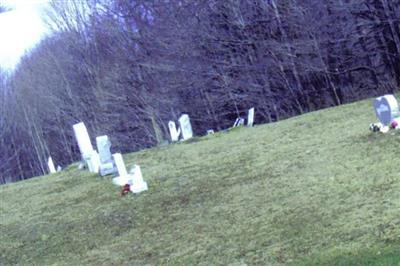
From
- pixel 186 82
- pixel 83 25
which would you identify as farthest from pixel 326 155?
pixel 83 25

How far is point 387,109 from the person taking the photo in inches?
342

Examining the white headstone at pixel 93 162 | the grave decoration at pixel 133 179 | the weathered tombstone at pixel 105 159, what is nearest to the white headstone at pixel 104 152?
the weathered tombstone at pixel 105 159

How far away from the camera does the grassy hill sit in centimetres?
577

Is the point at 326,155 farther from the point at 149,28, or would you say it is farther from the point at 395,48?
the point at 149,28

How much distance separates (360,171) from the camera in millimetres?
7324

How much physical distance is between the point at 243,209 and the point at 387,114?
2.75 meters

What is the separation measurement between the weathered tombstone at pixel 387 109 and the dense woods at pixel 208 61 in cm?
1119

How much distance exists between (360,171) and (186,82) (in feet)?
70.2

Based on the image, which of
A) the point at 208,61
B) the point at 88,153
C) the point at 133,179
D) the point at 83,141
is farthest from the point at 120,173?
the point at 208,61

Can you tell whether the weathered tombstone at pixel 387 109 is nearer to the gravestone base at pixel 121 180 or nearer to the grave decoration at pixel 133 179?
the grave decoration at pixel 133 179

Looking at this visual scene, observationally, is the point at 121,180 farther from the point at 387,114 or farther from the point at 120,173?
the point at 387,114

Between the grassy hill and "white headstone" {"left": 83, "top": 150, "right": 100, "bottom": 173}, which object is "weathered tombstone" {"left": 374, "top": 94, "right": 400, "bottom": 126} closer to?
the grassy hill

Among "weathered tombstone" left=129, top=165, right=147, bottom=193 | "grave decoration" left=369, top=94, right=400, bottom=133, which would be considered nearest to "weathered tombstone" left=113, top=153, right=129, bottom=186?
"weathered tombstone" left=129, top=165, right=147, bottom=193

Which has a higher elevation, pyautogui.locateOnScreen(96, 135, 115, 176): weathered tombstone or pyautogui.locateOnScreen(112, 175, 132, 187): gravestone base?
pyautogui.locateOnScreen(96, 135, 115, 176): weathered tombstone
